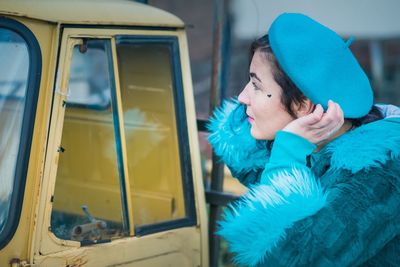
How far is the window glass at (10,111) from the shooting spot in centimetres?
209

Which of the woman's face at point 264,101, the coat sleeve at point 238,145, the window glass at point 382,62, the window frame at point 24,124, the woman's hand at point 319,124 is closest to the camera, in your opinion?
the woman's hand at point 319,124

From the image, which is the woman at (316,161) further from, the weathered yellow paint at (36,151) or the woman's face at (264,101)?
the weathered yellow paint at (36,151)

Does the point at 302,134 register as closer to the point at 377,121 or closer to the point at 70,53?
the point at 377,121

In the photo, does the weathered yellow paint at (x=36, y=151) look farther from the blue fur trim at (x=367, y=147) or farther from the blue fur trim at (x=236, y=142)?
the blue fur trim at (x=367, y=147)

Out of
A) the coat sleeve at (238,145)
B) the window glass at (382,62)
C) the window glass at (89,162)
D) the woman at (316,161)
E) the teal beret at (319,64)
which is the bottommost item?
the window glass at (382,62)

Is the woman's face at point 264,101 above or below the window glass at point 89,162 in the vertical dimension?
above

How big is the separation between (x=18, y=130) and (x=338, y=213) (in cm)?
115

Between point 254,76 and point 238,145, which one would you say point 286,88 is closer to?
point 254,76

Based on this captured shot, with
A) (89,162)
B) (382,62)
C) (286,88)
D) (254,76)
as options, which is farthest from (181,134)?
(382,62)

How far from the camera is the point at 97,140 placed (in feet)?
9.41

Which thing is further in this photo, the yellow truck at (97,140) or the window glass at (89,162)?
the window glass at (89,162)

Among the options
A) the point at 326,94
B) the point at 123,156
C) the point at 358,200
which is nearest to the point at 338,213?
the point at 358,200

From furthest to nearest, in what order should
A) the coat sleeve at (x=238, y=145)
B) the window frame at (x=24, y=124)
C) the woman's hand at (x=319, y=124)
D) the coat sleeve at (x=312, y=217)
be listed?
the coat sleeve at (x=238, y=145) < the window frame at (x=24, y=124) < the woman's hand at (x=319, y=124) < the coat sleeve at (x=312, y=217)

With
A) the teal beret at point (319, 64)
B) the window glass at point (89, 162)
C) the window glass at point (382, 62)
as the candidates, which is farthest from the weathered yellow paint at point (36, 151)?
the window glass at point (382, 62)
